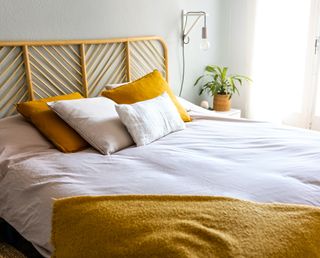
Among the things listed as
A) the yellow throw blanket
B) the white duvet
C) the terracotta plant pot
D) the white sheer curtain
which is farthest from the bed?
the white sheer curtain

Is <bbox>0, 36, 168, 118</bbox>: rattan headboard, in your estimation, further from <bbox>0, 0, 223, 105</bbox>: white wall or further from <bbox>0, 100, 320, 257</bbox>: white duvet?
<bbox>0, 100, 320, 257</bbox>: white duvet

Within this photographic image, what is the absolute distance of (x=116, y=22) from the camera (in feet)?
8.57

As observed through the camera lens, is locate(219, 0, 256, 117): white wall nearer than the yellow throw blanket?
No

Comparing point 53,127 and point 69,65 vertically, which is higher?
point 69,65

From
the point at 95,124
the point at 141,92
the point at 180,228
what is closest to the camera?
the point at 180,228

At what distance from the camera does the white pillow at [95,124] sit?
1836 millimetres

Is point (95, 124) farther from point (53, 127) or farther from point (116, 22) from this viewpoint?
point (116, 22)

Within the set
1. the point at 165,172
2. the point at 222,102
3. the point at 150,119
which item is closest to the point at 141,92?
the point at 150,119

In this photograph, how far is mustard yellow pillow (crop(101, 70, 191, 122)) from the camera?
7.39 feet

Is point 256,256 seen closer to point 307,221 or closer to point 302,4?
point 307,221

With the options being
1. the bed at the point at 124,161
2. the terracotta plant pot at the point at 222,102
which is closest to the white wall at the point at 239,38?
the terracotta plant pot at the point at 222,102

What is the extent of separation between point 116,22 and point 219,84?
1.27m

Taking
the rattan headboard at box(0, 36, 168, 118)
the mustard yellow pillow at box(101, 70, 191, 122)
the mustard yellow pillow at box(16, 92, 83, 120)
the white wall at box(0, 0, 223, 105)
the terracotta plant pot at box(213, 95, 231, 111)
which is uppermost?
the white wall at box(0, 0, 223, 105)

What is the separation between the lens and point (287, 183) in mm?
1356
